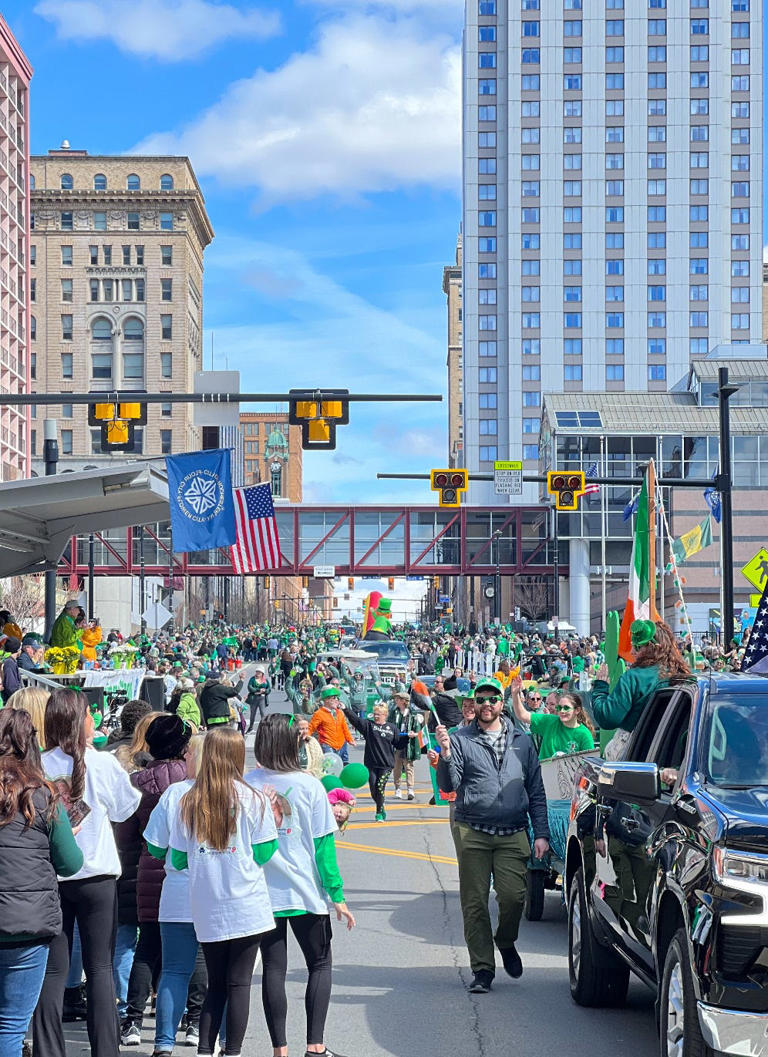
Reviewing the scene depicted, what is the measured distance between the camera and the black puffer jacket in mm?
7266

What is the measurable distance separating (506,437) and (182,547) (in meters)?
116

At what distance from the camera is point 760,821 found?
543 centimetres

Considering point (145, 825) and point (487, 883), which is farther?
point (487, 883)

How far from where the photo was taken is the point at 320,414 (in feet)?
70.0

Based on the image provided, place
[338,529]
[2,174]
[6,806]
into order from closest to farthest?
[6,806], [2,174], [338,529]

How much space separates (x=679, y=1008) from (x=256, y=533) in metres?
23.4

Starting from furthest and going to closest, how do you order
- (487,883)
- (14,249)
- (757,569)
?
(14,249) < (757,569) < (487,883)

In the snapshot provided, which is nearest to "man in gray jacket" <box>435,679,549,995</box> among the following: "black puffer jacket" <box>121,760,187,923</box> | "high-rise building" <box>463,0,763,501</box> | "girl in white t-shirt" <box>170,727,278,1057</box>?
"black puffer jacket" <box>121,760,187,923</box>

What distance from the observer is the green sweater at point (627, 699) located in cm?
874

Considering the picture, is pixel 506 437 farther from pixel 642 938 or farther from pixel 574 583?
pixel 642 938

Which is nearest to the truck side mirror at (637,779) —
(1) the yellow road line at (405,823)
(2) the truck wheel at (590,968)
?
(2) the truck wheel at (590,968)

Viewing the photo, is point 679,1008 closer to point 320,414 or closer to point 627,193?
point 320,414

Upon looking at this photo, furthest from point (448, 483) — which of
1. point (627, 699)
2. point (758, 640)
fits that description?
point (627, 699)

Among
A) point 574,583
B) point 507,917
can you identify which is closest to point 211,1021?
point 507,917
